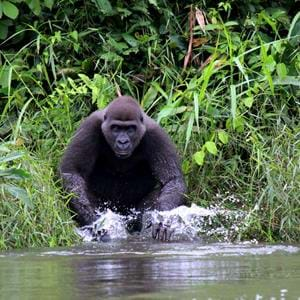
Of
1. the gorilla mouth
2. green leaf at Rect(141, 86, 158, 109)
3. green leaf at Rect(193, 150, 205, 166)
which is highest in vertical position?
green leaf at Rect(141, 86, 158, 109)

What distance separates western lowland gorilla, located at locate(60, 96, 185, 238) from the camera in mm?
8289

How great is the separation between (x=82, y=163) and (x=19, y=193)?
4.02 ft

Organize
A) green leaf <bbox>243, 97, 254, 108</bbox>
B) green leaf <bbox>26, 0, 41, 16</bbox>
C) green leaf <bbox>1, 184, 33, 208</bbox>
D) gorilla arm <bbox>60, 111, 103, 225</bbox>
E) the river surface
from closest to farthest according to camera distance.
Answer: the river surface < green leaf <bbox>1, 184, 33, 208</bbox> < gorilla arm <bbox>60, 111, 103, 225</bbox> < green leaf <bbox>243, 97, 254, 108</bbox> < green leaf <bbox>26, 0, 41, 16</bbox>

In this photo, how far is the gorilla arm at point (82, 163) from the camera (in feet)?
26.7

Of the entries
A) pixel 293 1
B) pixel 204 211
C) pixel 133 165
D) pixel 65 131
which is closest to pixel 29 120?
pixel 65 131

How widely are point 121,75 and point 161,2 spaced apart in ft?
2.97

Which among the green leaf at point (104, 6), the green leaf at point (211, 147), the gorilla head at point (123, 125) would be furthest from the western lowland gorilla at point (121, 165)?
the green leaf at point (104, 6)

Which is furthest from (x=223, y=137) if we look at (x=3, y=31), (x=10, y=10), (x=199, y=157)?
(x=3, y=31)

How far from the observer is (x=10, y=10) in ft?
30.1

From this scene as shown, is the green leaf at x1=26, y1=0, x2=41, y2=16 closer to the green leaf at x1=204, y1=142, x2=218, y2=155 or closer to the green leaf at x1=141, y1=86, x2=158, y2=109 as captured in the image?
the green leaf at x1=141, y1=86, x2=158, y2=109

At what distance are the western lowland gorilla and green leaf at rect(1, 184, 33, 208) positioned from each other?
0.89m

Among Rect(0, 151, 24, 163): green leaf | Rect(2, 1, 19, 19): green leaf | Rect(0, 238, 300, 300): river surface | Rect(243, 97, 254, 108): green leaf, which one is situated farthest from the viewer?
Rect(2, 1, 19, 19): green leaf

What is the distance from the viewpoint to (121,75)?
371 inches

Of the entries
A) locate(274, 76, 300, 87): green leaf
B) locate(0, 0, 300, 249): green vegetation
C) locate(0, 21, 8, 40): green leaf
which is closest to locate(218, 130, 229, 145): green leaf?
locate(0, 0, 300, 249): green vegetation
